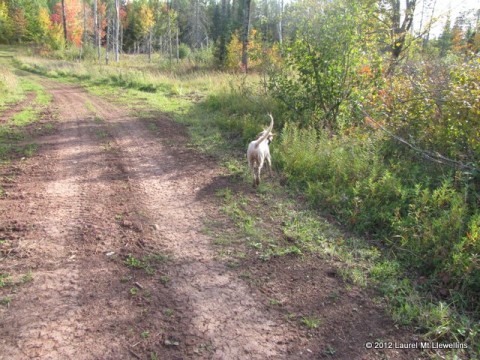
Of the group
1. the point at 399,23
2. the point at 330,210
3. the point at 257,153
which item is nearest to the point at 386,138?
the point at 330,210

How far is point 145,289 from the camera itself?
3.29 m

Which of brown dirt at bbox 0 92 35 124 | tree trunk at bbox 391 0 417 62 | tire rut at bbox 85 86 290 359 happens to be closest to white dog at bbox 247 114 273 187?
tire rut at bbox 85 86 290 359

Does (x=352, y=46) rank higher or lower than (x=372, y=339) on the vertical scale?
higher

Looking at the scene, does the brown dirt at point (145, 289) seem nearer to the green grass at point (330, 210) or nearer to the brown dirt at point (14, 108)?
the green grass at point (330, 210)

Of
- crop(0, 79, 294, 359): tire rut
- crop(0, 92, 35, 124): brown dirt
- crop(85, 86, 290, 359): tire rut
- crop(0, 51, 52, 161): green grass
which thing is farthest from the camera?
crop(0, 92, 35, 124): brown dirt

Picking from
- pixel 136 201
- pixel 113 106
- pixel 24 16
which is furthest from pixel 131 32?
pixel 136 201

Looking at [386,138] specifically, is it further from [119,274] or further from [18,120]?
[18,120]

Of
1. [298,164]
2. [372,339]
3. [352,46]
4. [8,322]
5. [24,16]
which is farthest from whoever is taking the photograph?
[24,16]

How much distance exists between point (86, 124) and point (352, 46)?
7.10 metres

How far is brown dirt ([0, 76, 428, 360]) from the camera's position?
2.72 metres

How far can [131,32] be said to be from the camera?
5353cm

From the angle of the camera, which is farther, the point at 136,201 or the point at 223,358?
the point at 136,201

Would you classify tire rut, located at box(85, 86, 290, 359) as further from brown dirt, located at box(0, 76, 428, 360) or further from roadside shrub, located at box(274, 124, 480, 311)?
roadside shrub, located at box(274, 124, 480, 311)

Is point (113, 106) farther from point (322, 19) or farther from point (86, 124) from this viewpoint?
point (322, 19)
